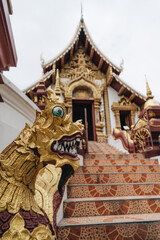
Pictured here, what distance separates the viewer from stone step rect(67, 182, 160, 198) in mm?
1960

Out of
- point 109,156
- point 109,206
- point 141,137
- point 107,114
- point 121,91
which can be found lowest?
point 109,206

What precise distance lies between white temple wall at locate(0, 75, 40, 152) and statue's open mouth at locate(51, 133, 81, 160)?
41 centimetres

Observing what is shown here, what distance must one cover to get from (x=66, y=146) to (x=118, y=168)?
1766mm

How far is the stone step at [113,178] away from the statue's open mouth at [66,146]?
129 centimetres

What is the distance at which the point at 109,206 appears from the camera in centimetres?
172

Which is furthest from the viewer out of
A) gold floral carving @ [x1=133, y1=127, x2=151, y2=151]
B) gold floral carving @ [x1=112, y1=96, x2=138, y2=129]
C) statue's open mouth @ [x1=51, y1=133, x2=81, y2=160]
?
gold floral carving @ [x1=112, y1=96, x2=138, y2=129]

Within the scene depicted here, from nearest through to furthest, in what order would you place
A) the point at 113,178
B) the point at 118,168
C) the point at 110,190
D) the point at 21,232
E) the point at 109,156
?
1. the point at 21,232
2. the point at 110,190
3. the point at 113,178
4. the point at 118,168
5. the point at 109,156

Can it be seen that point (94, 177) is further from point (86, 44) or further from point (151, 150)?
point (86, 44)

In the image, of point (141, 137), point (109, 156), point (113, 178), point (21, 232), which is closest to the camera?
point (21, 232)

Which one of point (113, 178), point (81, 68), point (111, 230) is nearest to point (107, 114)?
point (81, 68)

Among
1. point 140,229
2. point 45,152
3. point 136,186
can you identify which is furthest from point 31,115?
point 136,186

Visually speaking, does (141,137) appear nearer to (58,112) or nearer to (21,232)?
(58,112)

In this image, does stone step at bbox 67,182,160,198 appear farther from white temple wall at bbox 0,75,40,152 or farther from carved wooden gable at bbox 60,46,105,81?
carved wooden gable at bbox 60,46,105,81

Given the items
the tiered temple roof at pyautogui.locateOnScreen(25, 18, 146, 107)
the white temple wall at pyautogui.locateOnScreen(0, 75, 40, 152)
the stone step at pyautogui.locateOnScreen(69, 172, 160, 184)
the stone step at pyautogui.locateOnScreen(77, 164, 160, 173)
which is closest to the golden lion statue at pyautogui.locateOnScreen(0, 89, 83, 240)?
the white temple wall at pyautogui.locateOnScreen(0, 75, 40, 152)
